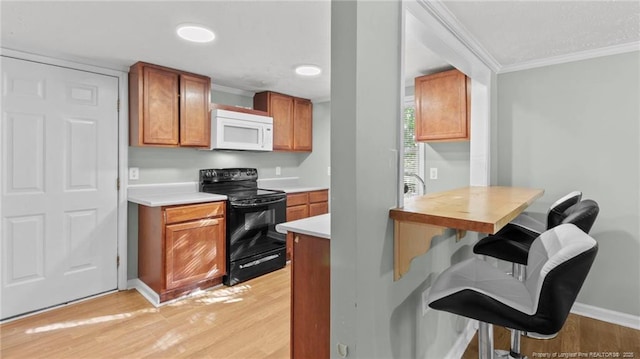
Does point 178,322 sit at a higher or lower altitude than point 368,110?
lower

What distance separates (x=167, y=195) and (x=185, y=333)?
1428mm

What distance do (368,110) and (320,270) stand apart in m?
0.73

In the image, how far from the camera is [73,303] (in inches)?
106

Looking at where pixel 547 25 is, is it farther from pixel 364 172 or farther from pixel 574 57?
pixel 364 172

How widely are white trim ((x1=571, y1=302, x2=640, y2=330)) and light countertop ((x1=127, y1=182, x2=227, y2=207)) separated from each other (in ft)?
10.4

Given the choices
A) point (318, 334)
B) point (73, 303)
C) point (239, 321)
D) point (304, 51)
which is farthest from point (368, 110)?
point (73, 303)

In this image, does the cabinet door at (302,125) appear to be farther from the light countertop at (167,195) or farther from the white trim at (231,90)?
the light countertop at (167,195)

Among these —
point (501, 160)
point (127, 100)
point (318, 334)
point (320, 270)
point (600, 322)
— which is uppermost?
point (127, 100)

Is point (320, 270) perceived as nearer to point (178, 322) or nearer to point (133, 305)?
point (178, 322)

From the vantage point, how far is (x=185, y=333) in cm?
222

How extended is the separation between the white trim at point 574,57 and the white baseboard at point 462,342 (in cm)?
212

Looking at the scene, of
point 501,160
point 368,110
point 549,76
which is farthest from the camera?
point 501,160

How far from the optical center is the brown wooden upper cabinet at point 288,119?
3871mm

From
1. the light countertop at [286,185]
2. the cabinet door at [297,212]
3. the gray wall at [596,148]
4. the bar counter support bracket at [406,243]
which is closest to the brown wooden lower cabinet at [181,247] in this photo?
the cabinet door at [297,212]
